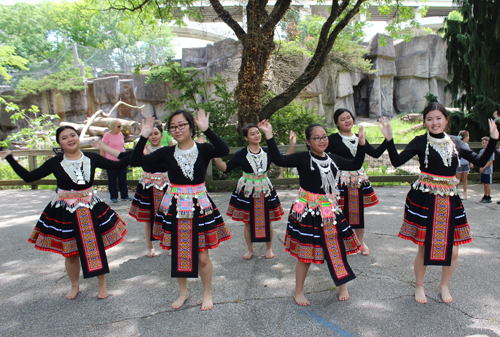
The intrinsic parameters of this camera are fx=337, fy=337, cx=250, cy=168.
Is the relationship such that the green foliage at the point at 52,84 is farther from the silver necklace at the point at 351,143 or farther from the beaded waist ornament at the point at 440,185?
the beaded waist ornament at the point at 440,185

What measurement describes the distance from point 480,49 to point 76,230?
9.62m

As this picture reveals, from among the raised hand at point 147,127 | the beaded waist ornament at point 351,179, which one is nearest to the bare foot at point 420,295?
the beaded waist ornament at point 351,179

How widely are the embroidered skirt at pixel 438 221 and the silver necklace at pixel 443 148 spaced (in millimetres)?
158

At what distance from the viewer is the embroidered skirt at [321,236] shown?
9.30 ft

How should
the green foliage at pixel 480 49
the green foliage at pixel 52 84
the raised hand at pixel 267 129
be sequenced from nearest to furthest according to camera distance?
the raised hand at pixel 267 129 → the green foliage at pixel 480 49 → the green foliage at pixel 52 84

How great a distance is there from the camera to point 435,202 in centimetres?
292

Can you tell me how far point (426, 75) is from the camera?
71.1 ft

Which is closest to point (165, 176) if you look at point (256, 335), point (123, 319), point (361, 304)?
point (123, 319)

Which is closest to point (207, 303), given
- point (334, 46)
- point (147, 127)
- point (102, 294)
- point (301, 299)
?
point (301, 299)

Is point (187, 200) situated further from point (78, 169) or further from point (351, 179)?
point (351, 179)

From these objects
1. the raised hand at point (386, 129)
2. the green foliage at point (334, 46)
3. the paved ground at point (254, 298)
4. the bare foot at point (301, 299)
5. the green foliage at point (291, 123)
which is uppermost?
the green foliage at point (334, 46)

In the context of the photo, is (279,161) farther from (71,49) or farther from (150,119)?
(71,49)

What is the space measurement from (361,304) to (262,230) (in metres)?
1.38

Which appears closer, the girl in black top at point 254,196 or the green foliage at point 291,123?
the girl in black top at point 254,196
